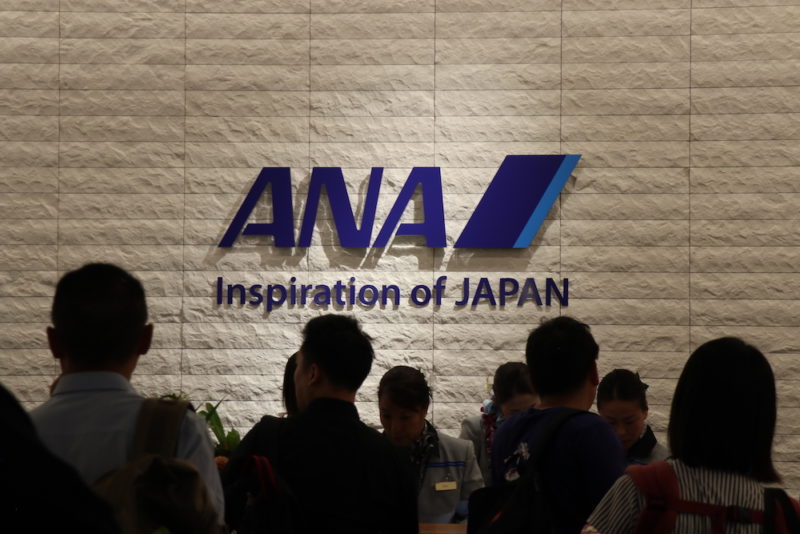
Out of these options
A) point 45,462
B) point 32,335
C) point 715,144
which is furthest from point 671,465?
point 32,335

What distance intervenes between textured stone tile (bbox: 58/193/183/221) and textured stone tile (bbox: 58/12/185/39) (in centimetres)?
114

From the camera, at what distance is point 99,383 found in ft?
6.19

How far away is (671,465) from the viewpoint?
1894 mm

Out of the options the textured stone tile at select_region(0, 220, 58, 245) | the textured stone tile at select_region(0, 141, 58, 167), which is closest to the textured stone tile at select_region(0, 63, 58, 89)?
the textured stone tile at select_region(0, 141, 58, 167)

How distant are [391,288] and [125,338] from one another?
4754mm

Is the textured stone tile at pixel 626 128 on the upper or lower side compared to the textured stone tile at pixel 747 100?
lower

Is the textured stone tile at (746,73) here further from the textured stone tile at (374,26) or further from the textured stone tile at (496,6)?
the textured stone tile at (374,26)

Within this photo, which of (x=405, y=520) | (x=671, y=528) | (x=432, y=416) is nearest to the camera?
(x=671, y=528)

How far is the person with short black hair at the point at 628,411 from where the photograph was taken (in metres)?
3.82

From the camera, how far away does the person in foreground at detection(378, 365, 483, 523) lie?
12.8 ft

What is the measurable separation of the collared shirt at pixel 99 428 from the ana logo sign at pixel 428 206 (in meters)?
4.80

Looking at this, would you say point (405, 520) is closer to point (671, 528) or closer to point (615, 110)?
point (671, 528)

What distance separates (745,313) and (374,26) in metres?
3.25

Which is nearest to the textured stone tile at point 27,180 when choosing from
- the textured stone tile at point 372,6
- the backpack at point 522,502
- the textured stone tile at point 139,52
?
the textured stone tile at point 139,52
